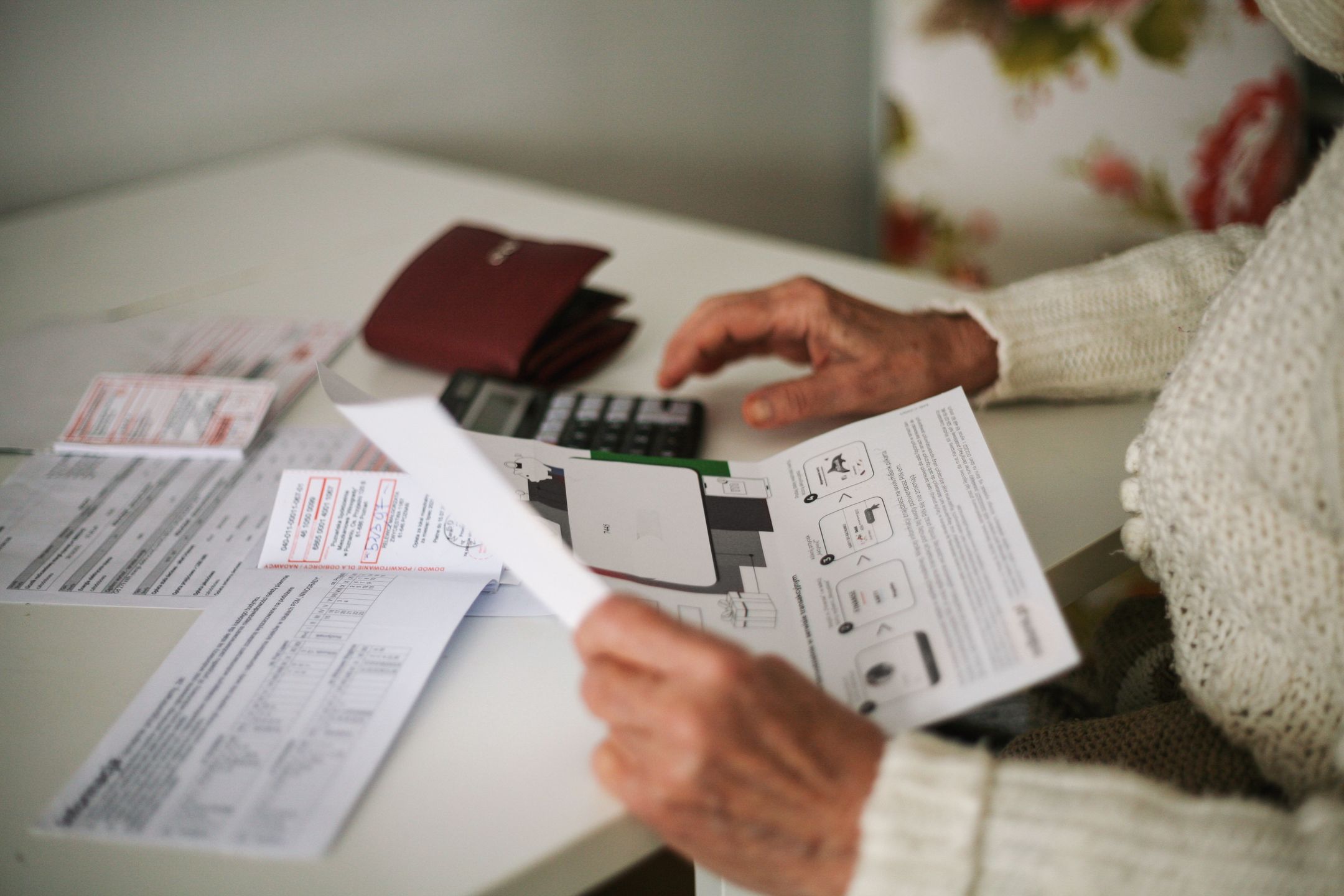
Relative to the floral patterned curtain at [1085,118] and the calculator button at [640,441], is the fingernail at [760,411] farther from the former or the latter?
the floral patterned curtain at [1085,118]

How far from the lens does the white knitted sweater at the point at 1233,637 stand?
1.27 ft

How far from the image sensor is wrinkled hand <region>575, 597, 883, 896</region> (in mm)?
390

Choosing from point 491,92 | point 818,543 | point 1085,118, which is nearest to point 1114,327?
point 818,543

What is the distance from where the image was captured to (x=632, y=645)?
1.33 feet

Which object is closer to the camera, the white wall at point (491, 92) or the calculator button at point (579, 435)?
the calculator button at point (579, 435)

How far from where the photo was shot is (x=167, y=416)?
703 millimetres

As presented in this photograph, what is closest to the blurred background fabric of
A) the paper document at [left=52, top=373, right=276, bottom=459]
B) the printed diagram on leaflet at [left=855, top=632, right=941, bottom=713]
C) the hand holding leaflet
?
the paper document at [left=52, top=373, right=276, bottom=459]

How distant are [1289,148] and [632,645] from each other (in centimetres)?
124

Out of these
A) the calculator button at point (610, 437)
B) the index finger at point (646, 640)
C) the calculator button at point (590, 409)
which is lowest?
the calculator button at point (610, 437)

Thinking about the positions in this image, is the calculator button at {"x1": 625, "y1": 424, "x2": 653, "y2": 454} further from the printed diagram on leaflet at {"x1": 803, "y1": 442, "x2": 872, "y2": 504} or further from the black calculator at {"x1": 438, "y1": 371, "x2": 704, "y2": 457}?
the printed diagram on leaflet at {"x1": 803, "y1": 442, "x2": 872, "y2": 504}

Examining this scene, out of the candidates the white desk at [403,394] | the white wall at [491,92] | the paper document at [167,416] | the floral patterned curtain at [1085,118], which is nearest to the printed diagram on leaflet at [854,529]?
the white desk at [403,394]

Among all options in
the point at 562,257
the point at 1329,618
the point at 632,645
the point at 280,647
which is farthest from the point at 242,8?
the point at 1329,618

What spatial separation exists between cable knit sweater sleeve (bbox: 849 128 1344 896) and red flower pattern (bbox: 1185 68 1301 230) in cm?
85

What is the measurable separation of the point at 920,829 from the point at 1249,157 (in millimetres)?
1176
